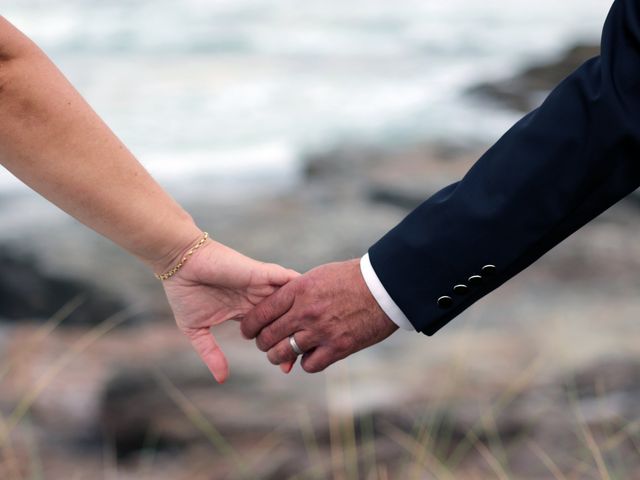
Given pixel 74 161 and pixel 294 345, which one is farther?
pixel 294 345

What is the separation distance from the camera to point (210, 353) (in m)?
1.99

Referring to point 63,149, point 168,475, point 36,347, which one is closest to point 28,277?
point 36,347

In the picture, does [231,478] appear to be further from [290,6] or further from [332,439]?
[290,6]

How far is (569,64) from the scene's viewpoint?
5172 millimetres

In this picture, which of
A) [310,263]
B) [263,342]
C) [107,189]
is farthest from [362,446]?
[107,189]

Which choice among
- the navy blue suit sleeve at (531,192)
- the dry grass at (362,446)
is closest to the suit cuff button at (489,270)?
the navy blue suit sleeve at (531,192)

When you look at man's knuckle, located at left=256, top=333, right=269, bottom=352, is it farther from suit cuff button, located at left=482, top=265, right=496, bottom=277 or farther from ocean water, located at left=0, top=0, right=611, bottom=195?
ocean water, located at left=0, top=0, right=611, bottom=195

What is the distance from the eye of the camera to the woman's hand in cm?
194

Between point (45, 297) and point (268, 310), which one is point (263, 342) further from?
point (45, 297)

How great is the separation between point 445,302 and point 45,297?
2290 mm

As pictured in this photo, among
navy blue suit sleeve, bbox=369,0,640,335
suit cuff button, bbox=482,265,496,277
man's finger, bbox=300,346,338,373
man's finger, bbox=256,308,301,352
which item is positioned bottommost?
man's finger, bbox=300,346,338,373

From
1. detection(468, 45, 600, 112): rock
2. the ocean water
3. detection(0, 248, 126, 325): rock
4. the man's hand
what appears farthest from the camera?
detection(468, 45, 600, 112): rock

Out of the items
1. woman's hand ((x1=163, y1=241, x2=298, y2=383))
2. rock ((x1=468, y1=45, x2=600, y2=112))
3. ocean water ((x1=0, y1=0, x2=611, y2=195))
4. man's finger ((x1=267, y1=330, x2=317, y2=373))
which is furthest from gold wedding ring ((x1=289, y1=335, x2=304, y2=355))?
rock ((x1=468, y1=45, x2=600, y2=112))

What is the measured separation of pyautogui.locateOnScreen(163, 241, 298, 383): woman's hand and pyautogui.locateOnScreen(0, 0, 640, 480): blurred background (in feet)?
1.20
